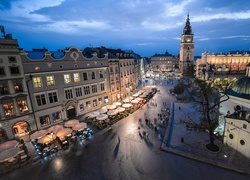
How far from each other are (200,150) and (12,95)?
99.8 ft

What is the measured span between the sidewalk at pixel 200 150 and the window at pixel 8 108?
25.4 m

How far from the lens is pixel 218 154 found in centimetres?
1736

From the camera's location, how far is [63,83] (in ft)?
92.1

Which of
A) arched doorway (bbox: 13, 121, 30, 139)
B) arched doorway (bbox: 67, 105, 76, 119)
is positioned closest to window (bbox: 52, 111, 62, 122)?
arched doorway (bbox: 67, 105, 76, 119)

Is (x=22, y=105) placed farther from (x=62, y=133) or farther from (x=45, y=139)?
(x=62, y=133)

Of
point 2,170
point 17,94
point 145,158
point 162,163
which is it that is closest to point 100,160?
point 145,158

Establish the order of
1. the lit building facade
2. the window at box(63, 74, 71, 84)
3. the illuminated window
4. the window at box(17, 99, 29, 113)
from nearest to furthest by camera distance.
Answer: the window at box(17, 99, 29, 113)
the lit building facade
the window at box(63, 74, 71, 84)
the illuminated window

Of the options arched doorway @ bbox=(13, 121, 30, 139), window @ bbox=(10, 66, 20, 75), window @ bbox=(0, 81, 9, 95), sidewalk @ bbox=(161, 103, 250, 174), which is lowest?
sidewalk @ bbox=(161, 103, 250, 174)

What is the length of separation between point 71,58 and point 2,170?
21300mm

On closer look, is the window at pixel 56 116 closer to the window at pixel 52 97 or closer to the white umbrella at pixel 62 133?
the window at pixel 52 97

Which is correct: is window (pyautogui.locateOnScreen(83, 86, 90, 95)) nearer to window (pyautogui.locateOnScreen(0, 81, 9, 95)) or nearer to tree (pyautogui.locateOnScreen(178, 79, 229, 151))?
window (pyautogui.locateOnScreen(0, 81, 9, 95))

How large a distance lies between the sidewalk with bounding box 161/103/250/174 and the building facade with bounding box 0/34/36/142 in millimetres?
24669

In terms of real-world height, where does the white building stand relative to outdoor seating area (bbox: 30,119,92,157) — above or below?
above

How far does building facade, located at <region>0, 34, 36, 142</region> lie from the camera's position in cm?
2075
